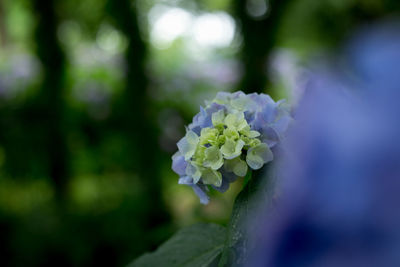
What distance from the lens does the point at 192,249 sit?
607 mm

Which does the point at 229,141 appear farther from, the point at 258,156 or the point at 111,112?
the point at 111,112

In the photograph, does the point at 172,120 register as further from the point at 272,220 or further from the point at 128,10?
the point at 272,220

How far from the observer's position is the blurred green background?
2.82 meters

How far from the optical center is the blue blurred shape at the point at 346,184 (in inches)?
9.9

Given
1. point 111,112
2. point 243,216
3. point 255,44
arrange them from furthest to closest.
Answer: point 111,112 → point 255,44 → point 243,216

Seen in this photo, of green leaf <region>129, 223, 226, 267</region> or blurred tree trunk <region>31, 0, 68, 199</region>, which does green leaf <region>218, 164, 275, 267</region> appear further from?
blurred tree trunk <region>31, 0, 68, 199</region>

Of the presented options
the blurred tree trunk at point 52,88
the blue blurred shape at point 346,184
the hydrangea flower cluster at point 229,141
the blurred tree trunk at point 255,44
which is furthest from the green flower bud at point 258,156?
the blurred tree trunk at point 52,88

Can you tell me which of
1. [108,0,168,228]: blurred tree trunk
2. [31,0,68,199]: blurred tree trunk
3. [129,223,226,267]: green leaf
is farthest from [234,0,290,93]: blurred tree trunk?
[129,223,226,267]: green leaf

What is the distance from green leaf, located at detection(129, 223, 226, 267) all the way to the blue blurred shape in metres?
0.29

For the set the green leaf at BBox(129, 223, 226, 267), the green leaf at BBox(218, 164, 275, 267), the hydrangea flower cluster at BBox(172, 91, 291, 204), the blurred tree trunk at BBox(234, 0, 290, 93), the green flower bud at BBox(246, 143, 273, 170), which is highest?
the blurred tree trunk at BBox(234, 0, 290, 93)

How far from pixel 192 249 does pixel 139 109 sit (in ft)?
8.97

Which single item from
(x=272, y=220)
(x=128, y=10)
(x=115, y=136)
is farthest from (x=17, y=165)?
A: (x=272, y=220)

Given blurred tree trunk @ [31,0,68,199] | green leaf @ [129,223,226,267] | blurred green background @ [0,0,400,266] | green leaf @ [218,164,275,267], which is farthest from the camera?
blurred tree trunk @ [31,0,68,199]

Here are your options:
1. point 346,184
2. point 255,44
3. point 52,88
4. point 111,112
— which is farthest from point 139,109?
point 346,184
